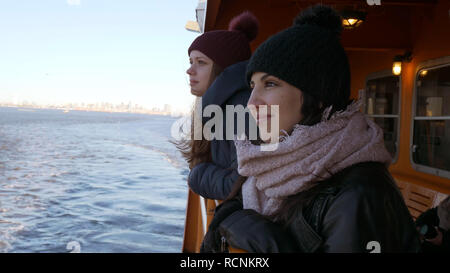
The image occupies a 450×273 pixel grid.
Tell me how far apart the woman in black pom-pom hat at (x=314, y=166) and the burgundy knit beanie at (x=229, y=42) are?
2.85 feet

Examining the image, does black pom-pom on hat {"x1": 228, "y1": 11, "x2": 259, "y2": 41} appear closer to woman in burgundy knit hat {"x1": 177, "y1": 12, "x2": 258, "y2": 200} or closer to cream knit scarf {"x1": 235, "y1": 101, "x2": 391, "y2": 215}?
woman in burgundy knit hat {"x1": 177, "y1": 12, "x2": 258, "y2": 200}

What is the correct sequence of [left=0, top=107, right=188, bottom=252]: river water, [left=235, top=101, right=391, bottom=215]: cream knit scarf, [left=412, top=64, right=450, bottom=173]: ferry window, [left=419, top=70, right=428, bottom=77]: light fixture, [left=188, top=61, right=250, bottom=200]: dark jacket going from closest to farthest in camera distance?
1. [left=235, top=101, right=391, bottom=215]: cream knit scarf
2. [left=188, top=61, right=250, bottom=200]: dark jacket
3. [left=412, top=64, right=450, bottom=173]: ferry window
4. [left=419, top=70, right=428, bottom=77]: light fixture
5. [left=0, top=107, right=188, bottom=252]: river water

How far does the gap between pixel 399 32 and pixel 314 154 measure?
17.9 ft

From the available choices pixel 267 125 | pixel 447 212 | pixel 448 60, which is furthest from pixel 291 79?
pixel 448 60

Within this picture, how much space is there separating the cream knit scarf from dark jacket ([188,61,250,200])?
1.71ft

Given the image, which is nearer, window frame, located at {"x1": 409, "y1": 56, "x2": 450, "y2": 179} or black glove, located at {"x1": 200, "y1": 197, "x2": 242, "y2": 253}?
black glove, located at {"x1": 200, "y1": 197, "x2": 242, "y2": 253}

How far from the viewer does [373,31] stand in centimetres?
600

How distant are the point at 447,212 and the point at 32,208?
10872mm

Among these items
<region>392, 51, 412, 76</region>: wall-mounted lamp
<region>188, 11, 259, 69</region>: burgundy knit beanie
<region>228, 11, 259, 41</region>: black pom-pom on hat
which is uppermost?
<region>392, 51, 412, 76</region>: wall-mounted lamp

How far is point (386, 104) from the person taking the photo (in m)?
6.22

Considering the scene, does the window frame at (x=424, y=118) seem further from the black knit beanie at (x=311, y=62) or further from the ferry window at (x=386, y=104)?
the black knit beanie at (x=311, y=62)

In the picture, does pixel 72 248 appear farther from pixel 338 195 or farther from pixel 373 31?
pixel 338 195

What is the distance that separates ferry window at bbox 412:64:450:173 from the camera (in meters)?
4.58
